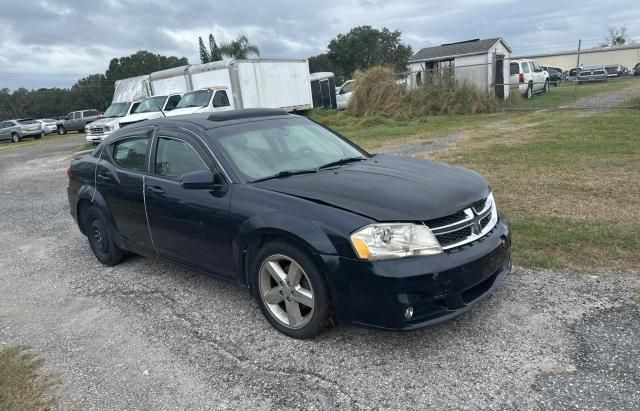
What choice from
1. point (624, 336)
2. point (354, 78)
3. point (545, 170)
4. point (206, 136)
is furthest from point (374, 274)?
point (354, 78)

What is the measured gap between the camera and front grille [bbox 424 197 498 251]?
312 centimetres

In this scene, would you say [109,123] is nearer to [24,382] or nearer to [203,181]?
[203,181]

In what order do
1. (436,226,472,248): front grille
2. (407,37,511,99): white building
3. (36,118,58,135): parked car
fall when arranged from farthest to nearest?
(36,118,58,135): parked car → (407,37,511,99): white building → (436,226,472,248): front grille

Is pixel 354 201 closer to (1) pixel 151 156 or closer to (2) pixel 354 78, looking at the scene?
(1) pixel 151 156

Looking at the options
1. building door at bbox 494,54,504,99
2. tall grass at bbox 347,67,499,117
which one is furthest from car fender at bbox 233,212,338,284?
building door at bbox 494,54,504,99

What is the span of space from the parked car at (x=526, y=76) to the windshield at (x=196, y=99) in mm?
13565

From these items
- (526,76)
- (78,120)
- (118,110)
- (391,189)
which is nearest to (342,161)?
(391,189)

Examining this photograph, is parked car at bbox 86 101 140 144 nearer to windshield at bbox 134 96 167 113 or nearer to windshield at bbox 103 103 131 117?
windshield at bbox 103 103 131 117

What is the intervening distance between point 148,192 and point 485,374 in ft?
10.3

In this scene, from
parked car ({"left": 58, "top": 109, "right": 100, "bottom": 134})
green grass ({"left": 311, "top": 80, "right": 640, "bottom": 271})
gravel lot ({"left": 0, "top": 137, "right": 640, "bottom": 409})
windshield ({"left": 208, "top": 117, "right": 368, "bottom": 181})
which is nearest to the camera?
gravel lot ({"left": 0, "top": 137, "right": 640, "bottom": 409})

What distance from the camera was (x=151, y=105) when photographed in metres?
19.2

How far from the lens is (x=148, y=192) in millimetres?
4410

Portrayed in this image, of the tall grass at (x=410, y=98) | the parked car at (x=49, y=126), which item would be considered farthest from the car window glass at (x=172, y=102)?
the parked car at (x=49, y=126)

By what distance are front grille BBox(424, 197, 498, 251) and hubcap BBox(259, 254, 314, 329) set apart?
92 centimetres
